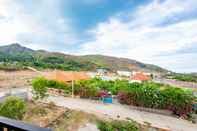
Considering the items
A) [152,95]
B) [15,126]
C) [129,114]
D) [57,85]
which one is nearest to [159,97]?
[152,95]

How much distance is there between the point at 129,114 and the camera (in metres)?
10.8

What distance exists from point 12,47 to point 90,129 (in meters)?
135

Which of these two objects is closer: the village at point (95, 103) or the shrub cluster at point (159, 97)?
the village at point (95, 103)

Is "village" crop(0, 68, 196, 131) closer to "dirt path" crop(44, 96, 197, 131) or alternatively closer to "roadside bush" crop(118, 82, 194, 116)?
"dirt path" crop(44, 96, 197, 131)

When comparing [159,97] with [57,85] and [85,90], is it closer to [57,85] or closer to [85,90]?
[85,90]

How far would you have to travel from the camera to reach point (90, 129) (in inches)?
336

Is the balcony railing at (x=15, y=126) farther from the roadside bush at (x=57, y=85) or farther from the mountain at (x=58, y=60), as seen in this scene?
the mountain at (x=58, y=60)

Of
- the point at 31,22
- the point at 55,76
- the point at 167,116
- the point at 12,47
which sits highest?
the point at 12,47

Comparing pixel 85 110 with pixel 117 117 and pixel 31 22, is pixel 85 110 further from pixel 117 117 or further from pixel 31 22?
pixel 31 22

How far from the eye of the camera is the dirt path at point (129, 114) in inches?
373

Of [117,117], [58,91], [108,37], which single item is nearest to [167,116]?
[117,117]

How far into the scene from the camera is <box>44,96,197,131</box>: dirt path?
948cm

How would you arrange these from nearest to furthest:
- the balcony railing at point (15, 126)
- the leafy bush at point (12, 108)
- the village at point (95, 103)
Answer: the balcony railing at point (15, 126) < the leafy bush at point (12, 108) < the village at point (95, 103)

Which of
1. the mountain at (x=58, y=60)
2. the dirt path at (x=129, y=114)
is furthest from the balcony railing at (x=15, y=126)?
the mountain at (x=58, y=60)
